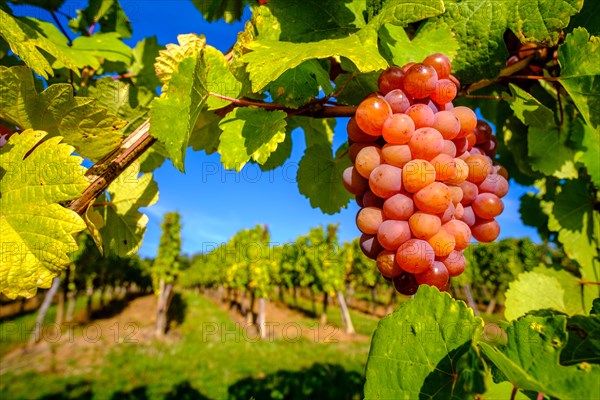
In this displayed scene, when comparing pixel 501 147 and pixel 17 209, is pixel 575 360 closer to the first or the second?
pixel 17 209

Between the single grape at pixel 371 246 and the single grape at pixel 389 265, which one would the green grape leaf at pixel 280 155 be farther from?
the single grape at pixel 389 265

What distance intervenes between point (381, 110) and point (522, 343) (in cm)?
62

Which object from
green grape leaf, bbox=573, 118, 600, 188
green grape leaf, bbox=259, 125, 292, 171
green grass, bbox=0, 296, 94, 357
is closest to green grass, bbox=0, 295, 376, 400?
green grass, bbox=0, 296, 94, 357

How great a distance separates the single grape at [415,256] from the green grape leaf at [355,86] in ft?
1.81

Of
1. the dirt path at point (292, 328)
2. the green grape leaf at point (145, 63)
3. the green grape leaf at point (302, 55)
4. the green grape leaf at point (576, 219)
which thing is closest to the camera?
the green grape leaf at point (302, 55)

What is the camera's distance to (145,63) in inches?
96.8

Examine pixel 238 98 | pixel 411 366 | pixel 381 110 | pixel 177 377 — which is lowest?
pixel 177 377

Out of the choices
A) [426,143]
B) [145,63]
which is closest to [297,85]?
[426,143]

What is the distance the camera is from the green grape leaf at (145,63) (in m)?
2.44

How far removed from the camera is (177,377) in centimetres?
1102

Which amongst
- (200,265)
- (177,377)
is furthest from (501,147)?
(200,265)

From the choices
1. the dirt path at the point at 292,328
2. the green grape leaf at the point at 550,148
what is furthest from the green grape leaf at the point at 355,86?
the dirt path at the point at 292,328

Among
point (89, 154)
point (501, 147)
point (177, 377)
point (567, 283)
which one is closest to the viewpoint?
point (89, 154)

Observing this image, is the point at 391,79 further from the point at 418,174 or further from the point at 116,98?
the point at 116,98
